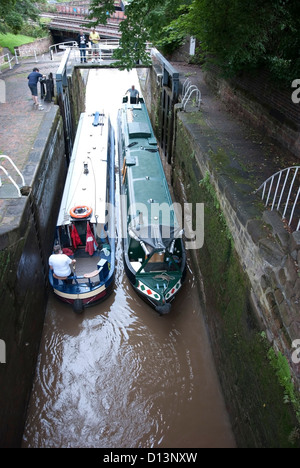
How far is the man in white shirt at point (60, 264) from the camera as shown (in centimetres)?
777

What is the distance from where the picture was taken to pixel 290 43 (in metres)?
6.86

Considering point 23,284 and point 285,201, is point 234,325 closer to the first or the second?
point 285,201

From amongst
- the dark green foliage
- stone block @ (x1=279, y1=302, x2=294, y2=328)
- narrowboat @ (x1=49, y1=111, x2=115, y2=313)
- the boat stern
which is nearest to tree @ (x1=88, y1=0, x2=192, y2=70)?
the dark green foliage

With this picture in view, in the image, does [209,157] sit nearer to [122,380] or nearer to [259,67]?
[259,67]

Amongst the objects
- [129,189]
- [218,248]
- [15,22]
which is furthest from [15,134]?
[15,22]

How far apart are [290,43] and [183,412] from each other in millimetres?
7803

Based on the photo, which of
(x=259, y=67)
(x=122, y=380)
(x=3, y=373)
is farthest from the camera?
(x=259, y=67)

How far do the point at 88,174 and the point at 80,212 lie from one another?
2.21 meters

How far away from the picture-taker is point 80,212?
8.65 metres

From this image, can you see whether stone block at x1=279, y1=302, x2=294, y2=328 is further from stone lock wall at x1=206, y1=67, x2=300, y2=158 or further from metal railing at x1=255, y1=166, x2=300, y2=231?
stone lock wall at x1=206, y1=67, x2=300, y2=158

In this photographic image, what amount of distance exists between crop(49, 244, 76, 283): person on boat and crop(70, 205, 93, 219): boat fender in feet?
3.41

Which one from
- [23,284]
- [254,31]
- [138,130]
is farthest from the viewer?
[138,130]

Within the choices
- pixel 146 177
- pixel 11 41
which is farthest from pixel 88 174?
pixel 11 41

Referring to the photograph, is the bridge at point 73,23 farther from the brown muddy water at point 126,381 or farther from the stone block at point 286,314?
the stone block at point 286,314
